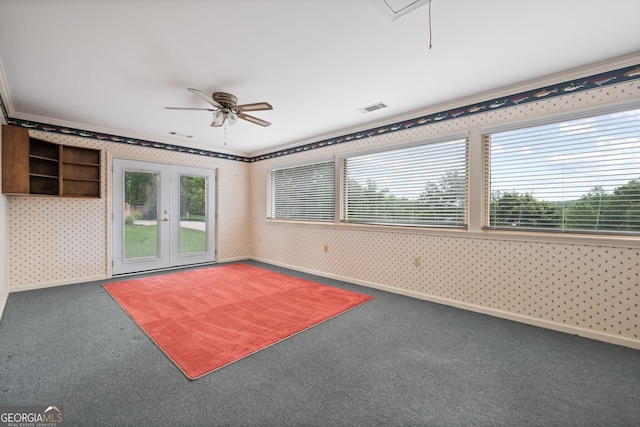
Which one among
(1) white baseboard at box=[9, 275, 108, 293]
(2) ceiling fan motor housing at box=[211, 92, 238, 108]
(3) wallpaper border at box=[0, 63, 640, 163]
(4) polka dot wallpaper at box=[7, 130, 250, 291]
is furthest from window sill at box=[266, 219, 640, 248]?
(1) white baseboard at box=[9, 275, 108, 293]

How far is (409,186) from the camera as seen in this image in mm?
3887

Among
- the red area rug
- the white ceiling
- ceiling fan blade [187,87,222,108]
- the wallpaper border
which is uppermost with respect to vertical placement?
the white ceiling

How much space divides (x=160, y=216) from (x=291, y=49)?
4.17m

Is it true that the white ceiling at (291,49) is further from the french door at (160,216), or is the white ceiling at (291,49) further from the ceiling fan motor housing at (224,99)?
the french door at (160,216)

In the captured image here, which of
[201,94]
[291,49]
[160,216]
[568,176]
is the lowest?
[160,216]

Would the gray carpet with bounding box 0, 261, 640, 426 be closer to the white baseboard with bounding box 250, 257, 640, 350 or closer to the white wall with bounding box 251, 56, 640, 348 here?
the white baseboard with bounding box 250, 257, 640, 350

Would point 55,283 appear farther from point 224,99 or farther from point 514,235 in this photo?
point 514,235

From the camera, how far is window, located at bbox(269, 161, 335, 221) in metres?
4.94

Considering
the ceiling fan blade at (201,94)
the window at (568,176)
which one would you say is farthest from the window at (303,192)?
the window at (568,176)

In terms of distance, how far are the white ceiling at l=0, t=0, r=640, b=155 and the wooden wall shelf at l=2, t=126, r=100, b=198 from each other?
53 centimetres

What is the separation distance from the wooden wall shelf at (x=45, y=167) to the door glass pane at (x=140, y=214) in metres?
0.49

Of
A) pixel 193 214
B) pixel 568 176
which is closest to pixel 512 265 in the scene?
pixel 568 176

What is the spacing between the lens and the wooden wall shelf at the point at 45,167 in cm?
332

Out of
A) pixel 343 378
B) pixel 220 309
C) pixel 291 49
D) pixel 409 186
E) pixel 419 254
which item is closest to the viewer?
pixel 343 378
